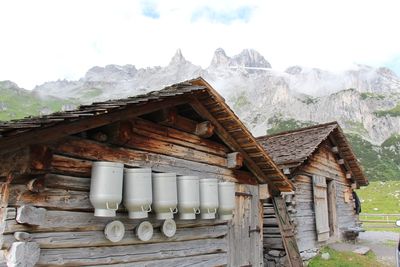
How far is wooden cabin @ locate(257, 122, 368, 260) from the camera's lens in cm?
1264

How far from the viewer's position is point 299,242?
12.9 metres

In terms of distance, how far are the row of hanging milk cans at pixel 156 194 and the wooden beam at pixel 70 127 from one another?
58cm

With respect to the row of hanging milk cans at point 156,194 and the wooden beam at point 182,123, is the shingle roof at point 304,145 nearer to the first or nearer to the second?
the wooden beam at point 182,123

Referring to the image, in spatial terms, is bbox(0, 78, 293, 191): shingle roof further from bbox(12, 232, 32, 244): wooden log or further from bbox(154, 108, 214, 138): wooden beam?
bbox(12, 232, 32, 244): wooden log

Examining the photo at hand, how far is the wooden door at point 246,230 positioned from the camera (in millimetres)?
7621

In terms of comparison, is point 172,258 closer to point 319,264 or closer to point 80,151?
point 80,151

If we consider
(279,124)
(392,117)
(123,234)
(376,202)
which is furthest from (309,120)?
(123,234)

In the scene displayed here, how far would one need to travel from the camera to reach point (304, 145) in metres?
14.2

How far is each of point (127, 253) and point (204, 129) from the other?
9.16ft

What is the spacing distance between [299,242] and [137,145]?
9132mm

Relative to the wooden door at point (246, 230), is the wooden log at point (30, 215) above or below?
above

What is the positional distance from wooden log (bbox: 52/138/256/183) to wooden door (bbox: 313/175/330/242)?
804 cm

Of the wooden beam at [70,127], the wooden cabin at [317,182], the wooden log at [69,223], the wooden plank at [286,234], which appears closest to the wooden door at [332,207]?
the wooden cabin at [317,182]

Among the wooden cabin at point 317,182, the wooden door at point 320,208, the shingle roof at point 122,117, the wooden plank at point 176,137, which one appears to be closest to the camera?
the shingle roof at point 122,117
